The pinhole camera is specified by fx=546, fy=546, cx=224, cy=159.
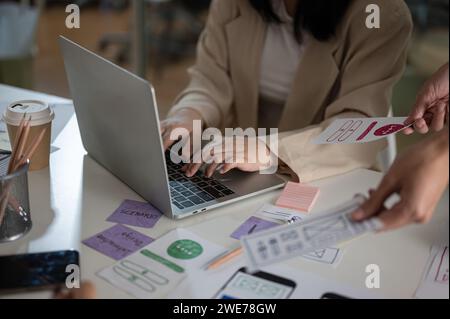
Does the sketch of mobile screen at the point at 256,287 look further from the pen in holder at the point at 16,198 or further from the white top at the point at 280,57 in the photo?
the white top at the point at 280,57

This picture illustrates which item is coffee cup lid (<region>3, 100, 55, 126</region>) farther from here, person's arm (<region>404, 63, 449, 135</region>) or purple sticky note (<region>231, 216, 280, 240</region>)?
person's arm (<region>404, 63, 449, 135</region>)

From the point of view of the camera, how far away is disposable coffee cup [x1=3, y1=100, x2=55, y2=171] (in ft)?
3.04

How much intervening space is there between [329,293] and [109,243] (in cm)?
31

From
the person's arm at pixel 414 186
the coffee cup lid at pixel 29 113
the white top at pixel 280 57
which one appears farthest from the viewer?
the white top at pixel 280 57

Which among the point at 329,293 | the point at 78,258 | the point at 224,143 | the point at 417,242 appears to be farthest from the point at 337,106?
the point at 78,258

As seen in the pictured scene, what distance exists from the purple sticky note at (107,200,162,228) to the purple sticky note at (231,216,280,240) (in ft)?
0.41

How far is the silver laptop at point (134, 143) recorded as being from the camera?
752mm

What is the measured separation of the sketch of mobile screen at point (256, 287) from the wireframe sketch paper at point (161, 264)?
0.18 feet

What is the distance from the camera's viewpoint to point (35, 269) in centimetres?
70

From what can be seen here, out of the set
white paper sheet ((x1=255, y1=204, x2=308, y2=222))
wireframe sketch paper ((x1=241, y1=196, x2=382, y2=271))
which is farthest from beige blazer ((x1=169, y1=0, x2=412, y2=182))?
wireframe sketch paper ((x1=241, y1=196, x2=382, y2=271))

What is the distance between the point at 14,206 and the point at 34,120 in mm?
202

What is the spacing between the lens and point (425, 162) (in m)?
0.55

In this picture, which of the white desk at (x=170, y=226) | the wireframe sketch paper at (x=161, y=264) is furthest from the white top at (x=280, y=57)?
the wireframe sketch paper at (x=161, y=264)
